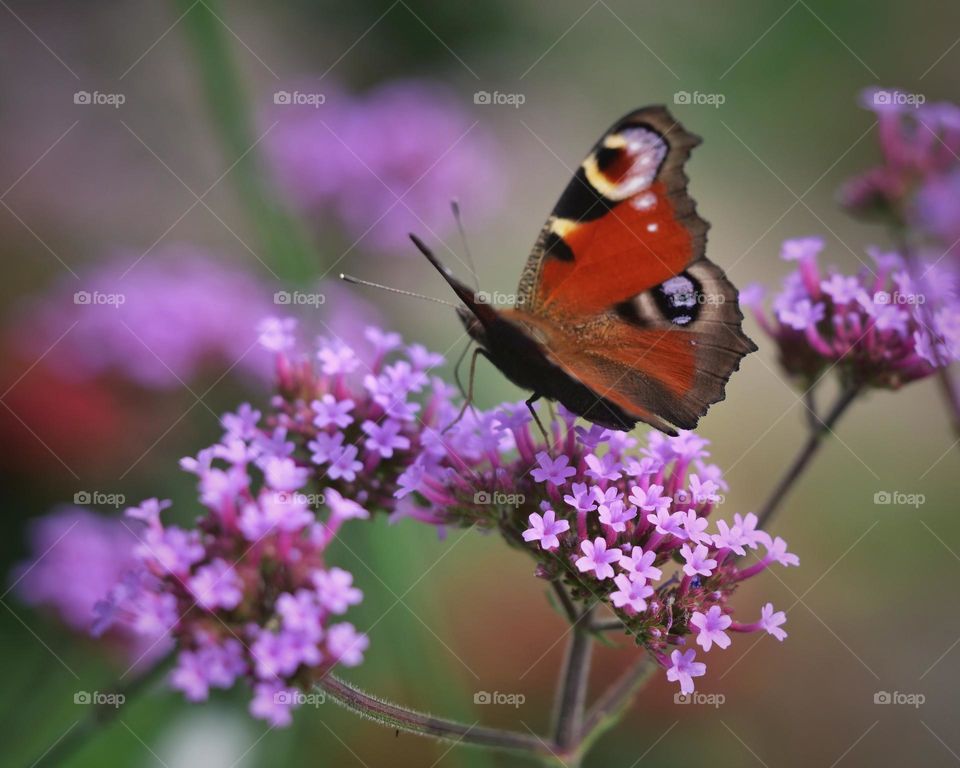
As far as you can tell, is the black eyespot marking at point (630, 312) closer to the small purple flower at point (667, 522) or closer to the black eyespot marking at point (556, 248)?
the black eyespot marking at point (556, 248)

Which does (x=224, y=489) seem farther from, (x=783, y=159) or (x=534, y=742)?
(x=783, y=159)

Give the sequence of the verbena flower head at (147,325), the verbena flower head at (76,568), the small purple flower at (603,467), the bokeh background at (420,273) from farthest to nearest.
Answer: the verbena flower head at (147,325), the bokeh background at (420,273), the verbena flower head at (76,568), the small purple flower at (603,467)

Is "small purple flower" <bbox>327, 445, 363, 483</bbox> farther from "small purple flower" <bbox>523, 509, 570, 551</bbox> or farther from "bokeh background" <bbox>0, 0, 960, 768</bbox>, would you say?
"bokeh background" <bbox>0, 0, 960, 768</bbox>

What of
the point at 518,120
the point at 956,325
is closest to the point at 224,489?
the point at 956,325

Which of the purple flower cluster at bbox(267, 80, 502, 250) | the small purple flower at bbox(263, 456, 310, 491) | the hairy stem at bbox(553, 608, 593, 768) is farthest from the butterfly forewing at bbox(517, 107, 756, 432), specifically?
the purple flower cluster at bbox(267, 80, 502, 250)

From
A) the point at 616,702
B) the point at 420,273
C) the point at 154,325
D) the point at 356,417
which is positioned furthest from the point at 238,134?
the point at 420,273

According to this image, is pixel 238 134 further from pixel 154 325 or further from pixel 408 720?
pixel 408 720

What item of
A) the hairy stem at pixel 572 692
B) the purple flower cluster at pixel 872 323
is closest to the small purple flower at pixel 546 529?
the hairy stem at pixel 572 692
